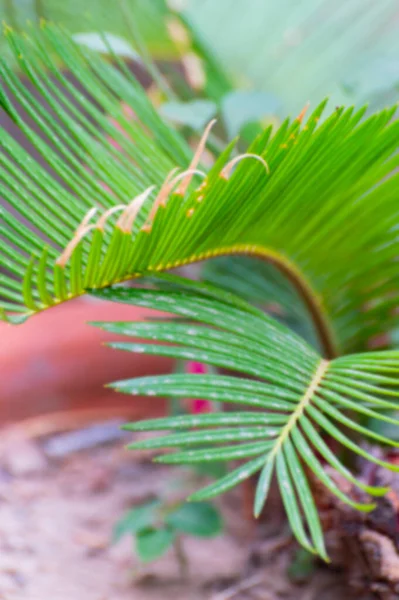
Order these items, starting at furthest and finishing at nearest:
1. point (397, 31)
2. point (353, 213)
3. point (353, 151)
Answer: point (397, 31), point (353, 213), point (353, 151)

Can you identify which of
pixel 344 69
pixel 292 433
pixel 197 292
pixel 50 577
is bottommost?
pixel 50 577

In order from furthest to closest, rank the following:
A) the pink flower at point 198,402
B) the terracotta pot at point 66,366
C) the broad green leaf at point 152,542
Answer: the terracotta pot at point 66,366
the pink flower at point 198,402
the broad green leaf at point 152,542

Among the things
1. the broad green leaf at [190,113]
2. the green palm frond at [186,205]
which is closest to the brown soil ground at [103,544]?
the green palm frond at [186,205]

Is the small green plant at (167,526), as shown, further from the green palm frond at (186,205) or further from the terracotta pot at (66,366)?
the terracotta pot at (66,366)

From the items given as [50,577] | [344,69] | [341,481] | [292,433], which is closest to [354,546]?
[341,481]

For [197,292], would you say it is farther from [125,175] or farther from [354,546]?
[354,546]

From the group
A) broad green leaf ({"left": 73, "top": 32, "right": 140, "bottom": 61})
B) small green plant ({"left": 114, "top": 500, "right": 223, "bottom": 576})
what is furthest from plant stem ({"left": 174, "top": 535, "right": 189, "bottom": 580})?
broad green leaf ({"left": 73, "top": 32, "right": 140, "bottom": 61})
